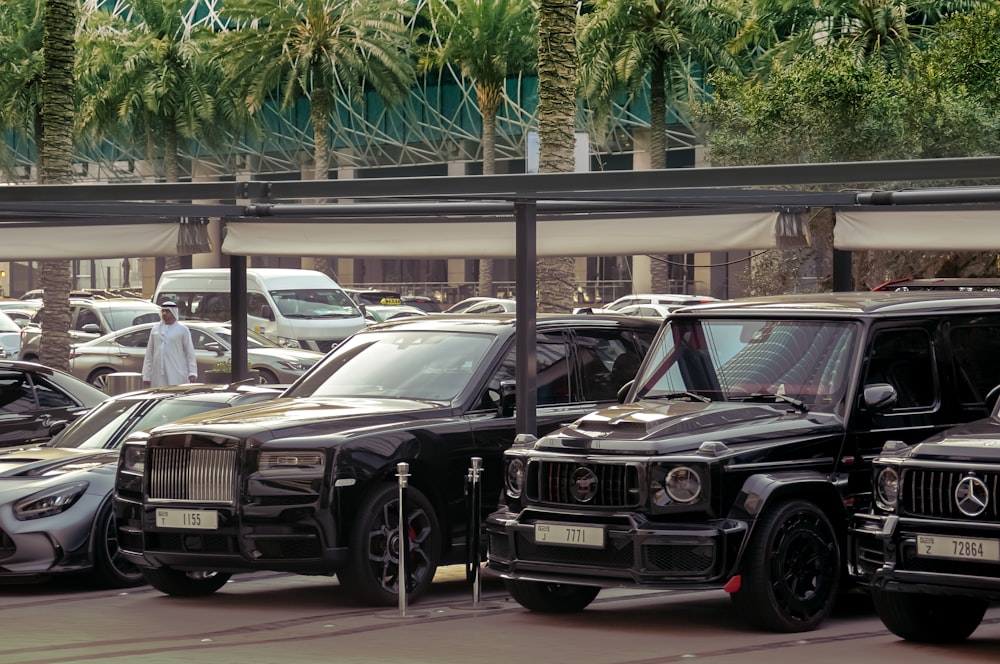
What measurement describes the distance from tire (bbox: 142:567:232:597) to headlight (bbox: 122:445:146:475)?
69 cm

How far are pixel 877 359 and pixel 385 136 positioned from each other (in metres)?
62.0

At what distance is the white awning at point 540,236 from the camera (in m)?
13.1

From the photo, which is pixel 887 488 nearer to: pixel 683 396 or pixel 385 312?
pixel 683 396

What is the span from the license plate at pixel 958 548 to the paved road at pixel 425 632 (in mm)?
584

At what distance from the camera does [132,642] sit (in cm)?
975

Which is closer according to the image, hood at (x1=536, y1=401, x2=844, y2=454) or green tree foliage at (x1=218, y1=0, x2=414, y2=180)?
hood at (x1=536, y1=401, x2=844, y2=454)

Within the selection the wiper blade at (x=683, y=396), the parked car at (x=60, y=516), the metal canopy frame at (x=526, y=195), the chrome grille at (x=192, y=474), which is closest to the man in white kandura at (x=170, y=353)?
the metal canopy frame at (x=526, y=195)

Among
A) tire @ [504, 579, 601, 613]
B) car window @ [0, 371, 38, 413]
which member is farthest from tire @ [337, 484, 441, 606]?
car window @ [0, 371, 38, 413]

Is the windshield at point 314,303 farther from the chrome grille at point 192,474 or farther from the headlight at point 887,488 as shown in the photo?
the headlight at point 887,488

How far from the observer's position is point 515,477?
10.3 meters

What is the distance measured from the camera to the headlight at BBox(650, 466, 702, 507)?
9.48m

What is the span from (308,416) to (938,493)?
424 cm

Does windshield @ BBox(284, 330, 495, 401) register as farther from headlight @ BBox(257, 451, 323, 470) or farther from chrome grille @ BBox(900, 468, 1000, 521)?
chrome grille @ BBox(900, 468, 1000, 521)

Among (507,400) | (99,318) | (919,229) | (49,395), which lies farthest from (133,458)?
(99,318)
